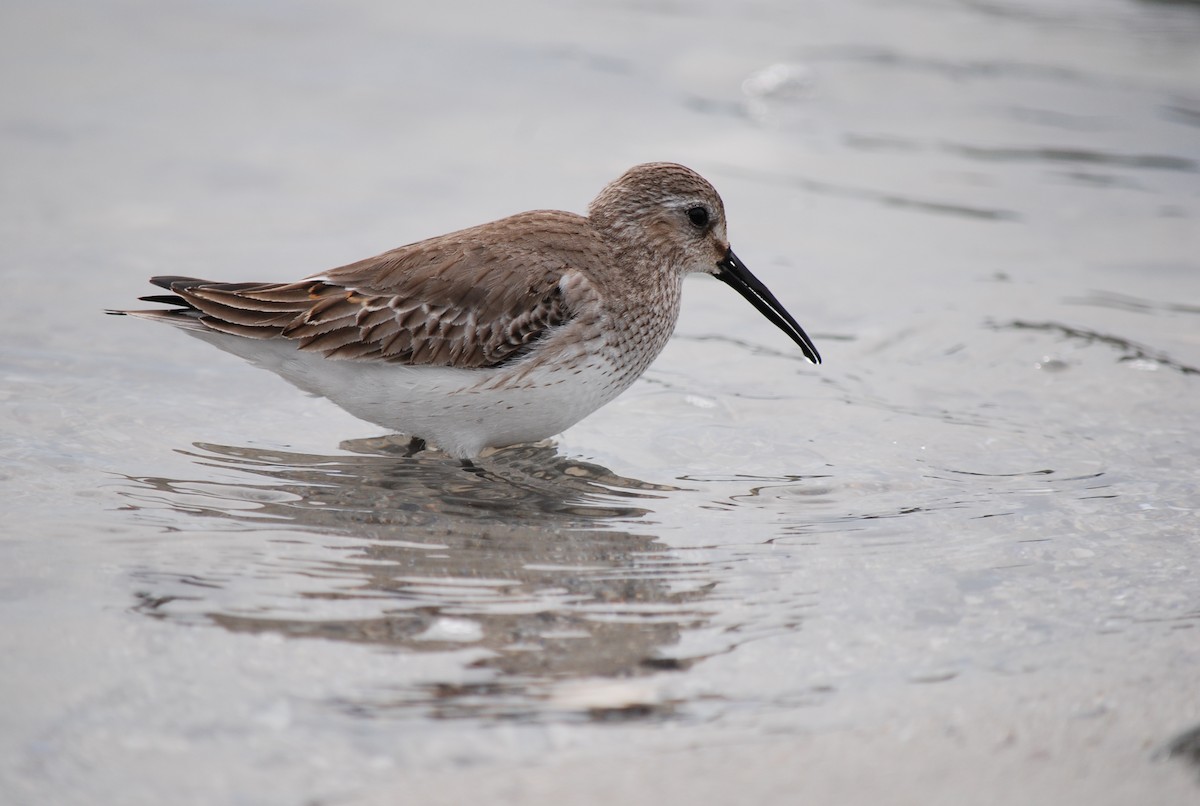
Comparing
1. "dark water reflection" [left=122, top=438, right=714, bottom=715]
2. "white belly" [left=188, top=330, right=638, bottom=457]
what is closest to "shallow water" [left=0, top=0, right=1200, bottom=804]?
"dark water reflection" [left=122, top=438, right=714, bottom=715]

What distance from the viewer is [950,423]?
6629mm

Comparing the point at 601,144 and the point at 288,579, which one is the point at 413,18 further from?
the point at 288,579

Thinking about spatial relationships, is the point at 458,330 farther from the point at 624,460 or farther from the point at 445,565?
the point at 445,565

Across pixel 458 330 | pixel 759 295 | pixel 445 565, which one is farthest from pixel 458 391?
pixel 759 295

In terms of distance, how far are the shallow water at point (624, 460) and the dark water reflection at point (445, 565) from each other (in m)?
0.02

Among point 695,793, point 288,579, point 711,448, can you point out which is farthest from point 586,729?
point 711,448

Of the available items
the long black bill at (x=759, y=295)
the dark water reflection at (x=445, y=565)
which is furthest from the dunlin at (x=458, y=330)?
the long black bill at (x=759, y=295)

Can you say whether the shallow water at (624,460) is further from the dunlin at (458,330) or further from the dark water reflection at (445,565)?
the dunlin at (458,330)

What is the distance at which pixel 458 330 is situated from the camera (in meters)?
5.90

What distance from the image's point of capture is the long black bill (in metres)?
6.77

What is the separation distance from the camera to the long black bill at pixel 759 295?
22.2ft

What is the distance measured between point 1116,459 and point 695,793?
136 inches

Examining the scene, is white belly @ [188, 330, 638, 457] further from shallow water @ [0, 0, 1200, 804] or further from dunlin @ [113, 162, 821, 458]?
shallow water @ [0, 0, 1200, 804]

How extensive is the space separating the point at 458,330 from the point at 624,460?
38.4 inches
